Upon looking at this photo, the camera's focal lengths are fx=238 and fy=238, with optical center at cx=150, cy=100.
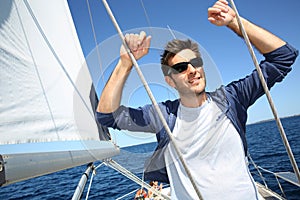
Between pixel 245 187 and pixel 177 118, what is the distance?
32 cm

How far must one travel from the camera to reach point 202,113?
0.87m

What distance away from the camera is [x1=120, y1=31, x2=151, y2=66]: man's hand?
710 mm

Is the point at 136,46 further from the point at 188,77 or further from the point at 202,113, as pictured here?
the point at 202,113

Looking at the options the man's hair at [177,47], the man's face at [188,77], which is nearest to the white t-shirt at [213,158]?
the man's face at [188,77]

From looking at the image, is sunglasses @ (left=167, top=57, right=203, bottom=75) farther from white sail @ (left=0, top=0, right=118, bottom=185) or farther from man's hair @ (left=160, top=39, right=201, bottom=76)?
white sail @ (left=0, top=0, right=118, bottom=185)

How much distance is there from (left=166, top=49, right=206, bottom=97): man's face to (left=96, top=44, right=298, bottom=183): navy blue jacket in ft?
0.24

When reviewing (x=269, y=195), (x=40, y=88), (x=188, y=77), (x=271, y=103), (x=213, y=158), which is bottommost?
(x=269, y=195)

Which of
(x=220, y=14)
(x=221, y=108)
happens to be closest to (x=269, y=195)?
(x=221, y=108)

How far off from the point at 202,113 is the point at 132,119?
254mm

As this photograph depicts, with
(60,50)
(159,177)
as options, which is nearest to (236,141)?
(159,177)

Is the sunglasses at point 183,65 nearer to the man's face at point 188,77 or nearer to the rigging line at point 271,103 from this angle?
the man's face at point 188,77

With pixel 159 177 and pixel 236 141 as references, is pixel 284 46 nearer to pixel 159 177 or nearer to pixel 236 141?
pixel 236 141

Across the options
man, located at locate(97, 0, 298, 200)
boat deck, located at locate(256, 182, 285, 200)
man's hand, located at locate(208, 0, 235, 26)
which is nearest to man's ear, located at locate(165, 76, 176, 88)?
man, located at locate(97, 0, 298, 200)

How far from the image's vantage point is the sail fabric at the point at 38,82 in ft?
4.08
